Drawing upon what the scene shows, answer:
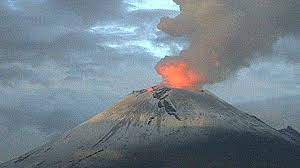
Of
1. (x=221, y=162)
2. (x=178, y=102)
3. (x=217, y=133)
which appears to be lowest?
(x=221, y=162)

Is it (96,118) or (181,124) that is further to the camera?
(96,118)

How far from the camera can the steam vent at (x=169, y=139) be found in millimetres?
135125

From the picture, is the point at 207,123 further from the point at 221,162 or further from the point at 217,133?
the point at 221,162

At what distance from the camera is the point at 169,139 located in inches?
6083

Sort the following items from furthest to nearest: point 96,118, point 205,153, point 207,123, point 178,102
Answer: point 96,118, point 178,102, point 207,123, point 205,153

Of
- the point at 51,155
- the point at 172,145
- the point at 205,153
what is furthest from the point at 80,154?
the point at 205,153

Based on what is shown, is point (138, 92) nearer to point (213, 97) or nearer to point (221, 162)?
point (213, 97)

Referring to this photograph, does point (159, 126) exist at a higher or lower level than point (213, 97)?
lower

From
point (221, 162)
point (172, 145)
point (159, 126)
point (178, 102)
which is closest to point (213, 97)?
point (178, 102)

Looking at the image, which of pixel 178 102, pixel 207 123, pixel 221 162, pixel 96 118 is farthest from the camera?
pixel 96 118

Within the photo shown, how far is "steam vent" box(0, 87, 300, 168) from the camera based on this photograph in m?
135

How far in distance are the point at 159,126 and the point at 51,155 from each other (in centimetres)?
3425

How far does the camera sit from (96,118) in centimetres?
18438

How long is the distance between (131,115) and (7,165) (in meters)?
42.0
